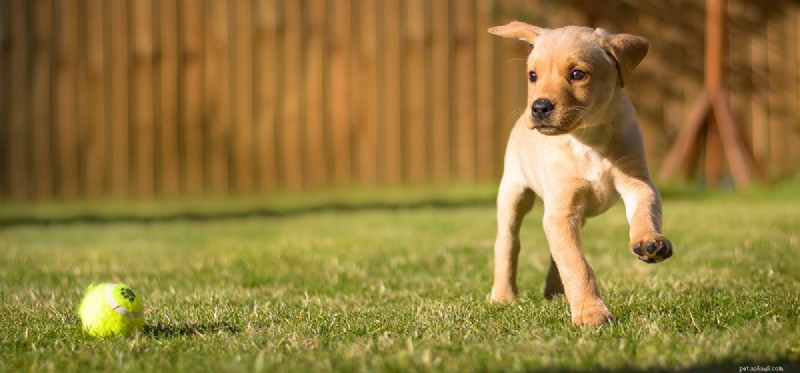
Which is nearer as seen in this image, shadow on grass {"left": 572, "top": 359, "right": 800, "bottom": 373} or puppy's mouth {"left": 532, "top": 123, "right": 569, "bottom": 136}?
shadow on grass {"left": 572, "top": 359, "right": 800, "bottom": 373}

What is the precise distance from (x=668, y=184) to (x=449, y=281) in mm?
5162

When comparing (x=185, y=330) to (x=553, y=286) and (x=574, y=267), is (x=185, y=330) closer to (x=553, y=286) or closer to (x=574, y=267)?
(x=574, y=267)

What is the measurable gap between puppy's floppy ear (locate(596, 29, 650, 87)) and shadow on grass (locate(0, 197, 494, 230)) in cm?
538

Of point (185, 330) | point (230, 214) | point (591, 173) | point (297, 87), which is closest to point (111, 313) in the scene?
point (185, 330)

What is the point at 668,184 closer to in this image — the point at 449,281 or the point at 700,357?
the point at 449,281

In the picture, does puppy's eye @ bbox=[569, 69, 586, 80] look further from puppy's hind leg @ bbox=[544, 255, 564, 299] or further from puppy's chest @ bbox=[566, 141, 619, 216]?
puppy's hind leg @ bbox=[544, 255, 564, 299]

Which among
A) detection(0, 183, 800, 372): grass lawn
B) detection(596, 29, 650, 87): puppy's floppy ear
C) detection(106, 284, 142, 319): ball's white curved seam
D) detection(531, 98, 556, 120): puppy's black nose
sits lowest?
detection(0, 183, 800, 372): grass lawn

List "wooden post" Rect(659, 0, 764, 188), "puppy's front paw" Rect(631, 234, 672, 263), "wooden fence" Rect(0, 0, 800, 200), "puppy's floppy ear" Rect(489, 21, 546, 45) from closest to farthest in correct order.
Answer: "puppy's front paw" Rect(631, 234, 672, 263)
"puppy's floppy ear" Rect(489, 21, 546, 45)
"wooden post" Rect(659, 0, 764, 188)
"wooden fence" Rect(0, 0, 800, 200)

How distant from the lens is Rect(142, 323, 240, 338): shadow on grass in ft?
11.5

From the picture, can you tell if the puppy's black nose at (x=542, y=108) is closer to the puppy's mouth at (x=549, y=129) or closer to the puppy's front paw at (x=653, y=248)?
the puppy's mouth at (x=549, y=129)

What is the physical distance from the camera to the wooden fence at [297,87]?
10047 millimetres

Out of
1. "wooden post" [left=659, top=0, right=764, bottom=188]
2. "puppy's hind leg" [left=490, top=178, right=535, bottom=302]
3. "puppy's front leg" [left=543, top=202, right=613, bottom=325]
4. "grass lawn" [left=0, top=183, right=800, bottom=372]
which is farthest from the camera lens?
"wooden post" [left=659, top=0, right=764, bottom=188]

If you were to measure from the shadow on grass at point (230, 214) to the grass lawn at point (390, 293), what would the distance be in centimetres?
8

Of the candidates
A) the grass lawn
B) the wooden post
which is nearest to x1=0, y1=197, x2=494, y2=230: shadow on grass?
the grass lawn
